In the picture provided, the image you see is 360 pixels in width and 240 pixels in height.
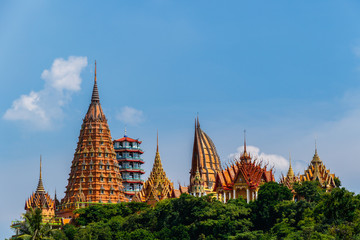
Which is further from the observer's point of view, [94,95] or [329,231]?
[94,95]

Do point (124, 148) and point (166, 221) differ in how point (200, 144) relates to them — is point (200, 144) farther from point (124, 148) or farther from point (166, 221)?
point (166, 221)

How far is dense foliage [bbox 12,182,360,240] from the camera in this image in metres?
83.8

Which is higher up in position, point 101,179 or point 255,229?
→ point 101,179

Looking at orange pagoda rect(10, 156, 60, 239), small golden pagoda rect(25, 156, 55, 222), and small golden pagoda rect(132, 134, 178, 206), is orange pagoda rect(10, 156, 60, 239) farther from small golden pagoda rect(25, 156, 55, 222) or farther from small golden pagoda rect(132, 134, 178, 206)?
small golden pagoda rect(132, 134, 178, 206)

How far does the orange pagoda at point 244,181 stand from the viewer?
10806 centimetres

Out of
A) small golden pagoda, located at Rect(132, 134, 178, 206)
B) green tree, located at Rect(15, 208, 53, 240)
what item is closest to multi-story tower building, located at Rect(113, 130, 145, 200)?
small golden pagoda, located at Rect(132, 134, 178, 206)

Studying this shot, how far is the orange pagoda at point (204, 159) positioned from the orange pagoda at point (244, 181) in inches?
520

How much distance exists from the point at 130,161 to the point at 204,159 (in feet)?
46.7

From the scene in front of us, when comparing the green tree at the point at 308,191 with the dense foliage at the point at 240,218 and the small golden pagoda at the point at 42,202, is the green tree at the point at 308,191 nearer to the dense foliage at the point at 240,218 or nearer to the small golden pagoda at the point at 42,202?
the dense foliage at the point at 240,218

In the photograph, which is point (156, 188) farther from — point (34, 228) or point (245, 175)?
point (34, 228)

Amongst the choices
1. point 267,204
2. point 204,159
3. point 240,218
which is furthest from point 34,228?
point 204,159

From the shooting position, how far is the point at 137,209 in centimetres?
11031

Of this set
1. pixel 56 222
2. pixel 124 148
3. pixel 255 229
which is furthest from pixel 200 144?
pixel 255 229

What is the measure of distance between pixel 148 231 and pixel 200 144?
35.4 meters
